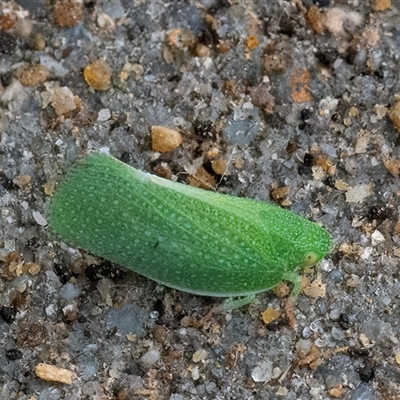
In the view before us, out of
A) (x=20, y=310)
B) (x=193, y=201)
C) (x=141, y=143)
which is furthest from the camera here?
(x=141, y=143)

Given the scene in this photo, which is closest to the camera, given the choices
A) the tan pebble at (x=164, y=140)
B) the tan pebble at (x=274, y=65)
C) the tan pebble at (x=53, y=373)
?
the tan pebble at (x=53, y=373)

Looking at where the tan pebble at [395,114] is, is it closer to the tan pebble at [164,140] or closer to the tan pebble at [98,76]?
the tan pebble at [164,140]

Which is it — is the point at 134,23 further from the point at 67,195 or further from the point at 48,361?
the point at 48,361

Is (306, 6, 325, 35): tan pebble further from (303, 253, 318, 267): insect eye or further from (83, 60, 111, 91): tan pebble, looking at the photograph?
(303, 253, 318, 267): insect eye

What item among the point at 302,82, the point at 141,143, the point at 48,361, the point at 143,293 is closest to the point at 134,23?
the point at 141,143

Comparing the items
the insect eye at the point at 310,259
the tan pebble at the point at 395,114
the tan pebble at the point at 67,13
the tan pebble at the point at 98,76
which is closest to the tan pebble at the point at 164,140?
the tan pebble at the point at 98,76

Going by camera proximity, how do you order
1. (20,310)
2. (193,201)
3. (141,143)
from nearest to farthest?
(193,201), (20,310), (141,143)
